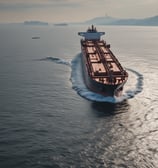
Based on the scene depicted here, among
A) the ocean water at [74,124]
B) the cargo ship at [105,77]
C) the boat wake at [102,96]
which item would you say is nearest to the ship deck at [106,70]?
the cargo ship at [105,77]

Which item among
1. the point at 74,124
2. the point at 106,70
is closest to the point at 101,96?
the point at 106,70

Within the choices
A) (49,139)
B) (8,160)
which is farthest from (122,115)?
(8,160)

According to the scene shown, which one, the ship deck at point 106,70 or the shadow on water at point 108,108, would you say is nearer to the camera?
the shadow on water at point 108,108

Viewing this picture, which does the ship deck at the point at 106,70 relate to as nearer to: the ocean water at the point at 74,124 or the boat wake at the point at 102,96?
the boat wake at the point at 102,96

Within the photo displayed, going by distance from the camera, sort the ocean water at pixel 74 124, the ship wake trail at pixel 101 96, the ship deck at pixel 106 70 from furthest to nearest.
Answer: the ship deck at pixel 106 70
the ship wake trail at pixel 101 96
the ocean water at pixel 74 124

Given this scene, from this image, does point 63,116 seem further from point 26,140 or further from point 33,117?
point 26,140

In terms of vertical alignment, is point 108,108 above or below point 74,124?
below

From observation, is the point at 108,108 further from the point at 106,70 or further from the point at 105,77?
the point at 106,70

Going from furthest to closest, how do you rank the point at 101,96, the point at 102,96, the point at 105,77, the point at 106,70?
the point at 106,70
the point at 105,77
the point at 101,96
the point at 102,96
